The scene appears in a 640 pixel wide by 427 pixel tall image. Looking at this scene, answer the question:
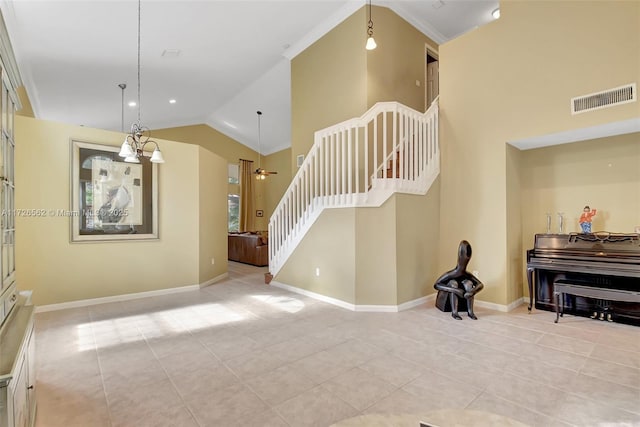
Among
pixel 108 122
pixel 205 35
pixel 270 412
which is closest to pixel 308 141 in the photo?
pixel 205 35

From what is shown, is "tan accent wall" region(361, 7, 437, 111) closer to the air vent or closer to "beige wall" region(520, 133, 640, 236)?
"beige wall" region(520, 133, 640, 236)

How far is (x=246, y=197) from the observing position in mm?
12117

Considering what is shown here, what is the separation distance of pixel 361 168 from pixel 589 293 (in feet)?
11.3

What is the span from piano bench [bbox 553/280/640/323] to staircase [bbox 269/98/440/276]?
2.06m

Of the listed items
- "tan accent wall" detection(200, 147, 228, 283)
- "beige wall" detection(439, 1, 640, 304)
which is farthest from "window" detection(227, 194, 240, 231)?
"beige wall" detection(439, 1, 640, 304)

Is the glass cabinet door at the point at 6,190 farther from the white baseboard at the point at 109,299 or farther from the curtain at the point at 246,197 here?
the curtain at the point at 246,197

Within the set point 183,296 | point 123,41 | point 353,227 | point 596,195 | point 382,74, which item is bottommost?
point 183,296

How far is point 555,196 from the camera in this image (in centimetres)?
436

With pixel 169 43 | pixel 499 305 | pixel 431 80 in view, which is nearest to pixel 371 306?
pixel 499 305

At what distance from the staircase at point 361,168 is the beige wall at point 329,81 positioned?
0.86 metres

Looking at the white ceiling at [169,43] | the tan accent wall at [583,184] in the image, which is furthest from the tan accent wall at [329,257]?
the white ceiling at [169,43]

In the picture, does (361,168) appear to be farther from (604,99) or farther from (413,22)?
(413,22)

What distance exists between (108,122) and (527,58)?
10.2 meters

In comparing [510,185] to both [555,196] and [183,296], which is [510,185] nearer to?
[555,196]
